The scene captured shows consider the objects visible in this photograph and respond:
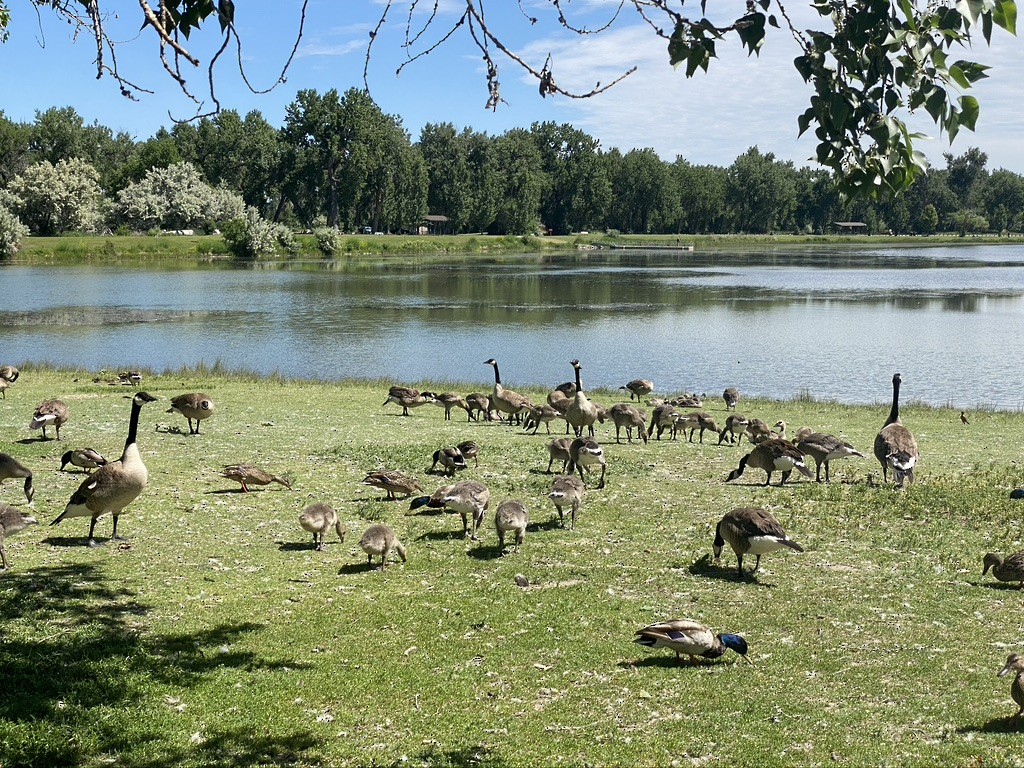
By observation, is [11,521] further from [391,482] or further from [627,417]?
[627,417]

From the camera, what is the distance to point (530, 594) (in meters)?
12.4

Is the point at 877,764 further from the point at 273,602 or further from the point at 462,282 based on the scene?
the point at 462,282

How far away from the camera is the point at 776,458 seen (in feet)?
60.3

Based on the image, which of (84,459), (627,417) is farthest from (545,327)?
(84,459)

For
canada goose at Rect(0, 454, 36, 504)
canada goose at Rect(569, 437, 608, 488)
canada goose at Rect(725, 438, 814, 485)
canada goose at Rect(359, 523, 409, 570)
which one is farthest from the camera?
canada goose at Rect(725, 438, 814, 485)

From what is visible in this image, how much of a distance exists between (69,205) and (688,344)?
114 meters

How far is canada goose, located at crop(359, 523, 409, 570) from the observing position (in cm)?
1333

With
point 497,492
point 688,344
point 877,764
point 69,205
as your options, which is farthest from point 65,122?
point 877,764

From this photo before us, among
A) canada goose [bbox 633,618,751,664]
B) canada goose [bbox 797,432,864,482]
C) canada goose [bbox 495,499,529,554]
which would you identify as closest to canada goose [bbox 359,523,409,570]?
canada goose [bbox 495,499,529,554]

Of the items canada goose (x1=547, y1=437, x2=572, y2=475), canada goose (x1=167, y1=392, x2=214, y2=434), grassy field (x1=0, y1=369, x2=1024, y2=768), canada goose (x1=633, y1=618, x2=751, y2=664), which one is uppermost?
canada goose (x1=167, y1=392, x2=214, y2=434)

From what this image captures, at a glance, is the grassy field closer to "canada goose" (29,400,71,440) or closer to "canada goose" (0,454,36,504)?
"canada goose" (29,400,71,440)

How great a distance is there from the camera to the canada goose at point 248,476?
17.0m

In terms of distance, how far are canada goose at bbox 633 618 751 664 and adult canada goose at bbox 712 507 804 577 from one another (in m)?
2.57

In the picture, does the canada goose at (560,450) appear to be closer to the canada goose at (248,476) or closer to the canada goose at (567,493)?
the canada goose at (567,493)
